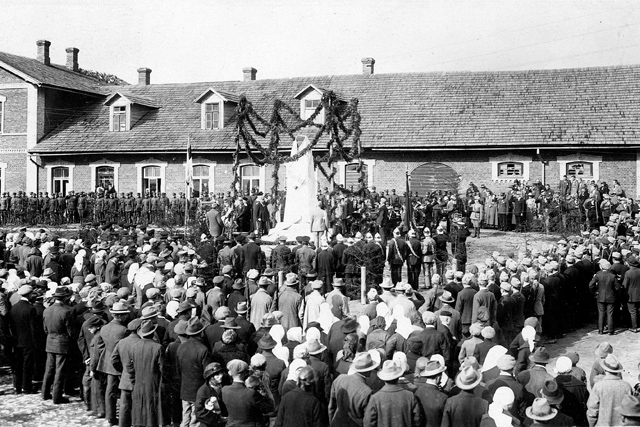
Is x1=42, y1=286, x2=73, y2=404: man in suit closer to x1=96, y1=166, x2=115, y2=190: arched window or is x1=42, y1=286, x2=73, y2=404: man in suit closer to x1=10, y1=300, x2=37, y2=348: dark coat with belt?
x1=10, y1=300, x2=37, y2=348: dark coat with belt

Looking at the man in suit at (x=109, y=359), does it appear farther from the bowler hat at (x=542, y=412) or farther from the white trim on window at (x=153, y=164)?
the white trim on window at (x=153, y=164)

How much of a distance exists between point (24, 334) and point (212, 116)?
22.3 meters

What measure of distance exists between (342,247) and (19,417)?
807 centimetres

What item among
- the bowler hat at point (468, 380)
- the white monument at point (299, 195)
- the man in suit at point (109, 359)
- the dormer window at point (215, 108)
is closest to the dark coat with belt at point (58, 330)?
the man in suit at point (109, 359)

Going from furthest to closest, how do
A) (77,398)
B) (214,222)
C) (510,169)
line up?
(510,169)
(214,222)
(77,398)

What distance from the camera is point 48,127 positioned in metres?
33.0

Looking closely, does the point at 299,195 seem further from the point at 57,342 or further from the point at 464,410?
the point at 464,410

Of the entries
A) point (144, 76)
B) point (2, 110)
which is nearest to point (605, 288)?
point (2, 110)

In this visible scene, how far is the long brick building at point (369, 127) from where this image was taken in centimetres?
2675

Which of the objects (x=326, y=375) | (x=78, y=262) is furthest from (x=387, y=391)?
(x=78, y=262)

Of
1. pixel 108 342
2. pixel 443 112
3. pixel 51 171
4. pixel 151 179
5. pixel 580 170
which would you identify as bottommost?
pixel 108 342

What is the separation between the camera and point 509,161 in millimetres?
27109

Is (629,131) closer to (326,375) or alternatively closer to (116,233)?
(116,233)

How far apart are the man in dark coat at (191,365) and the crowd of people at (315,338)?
0.02 m
